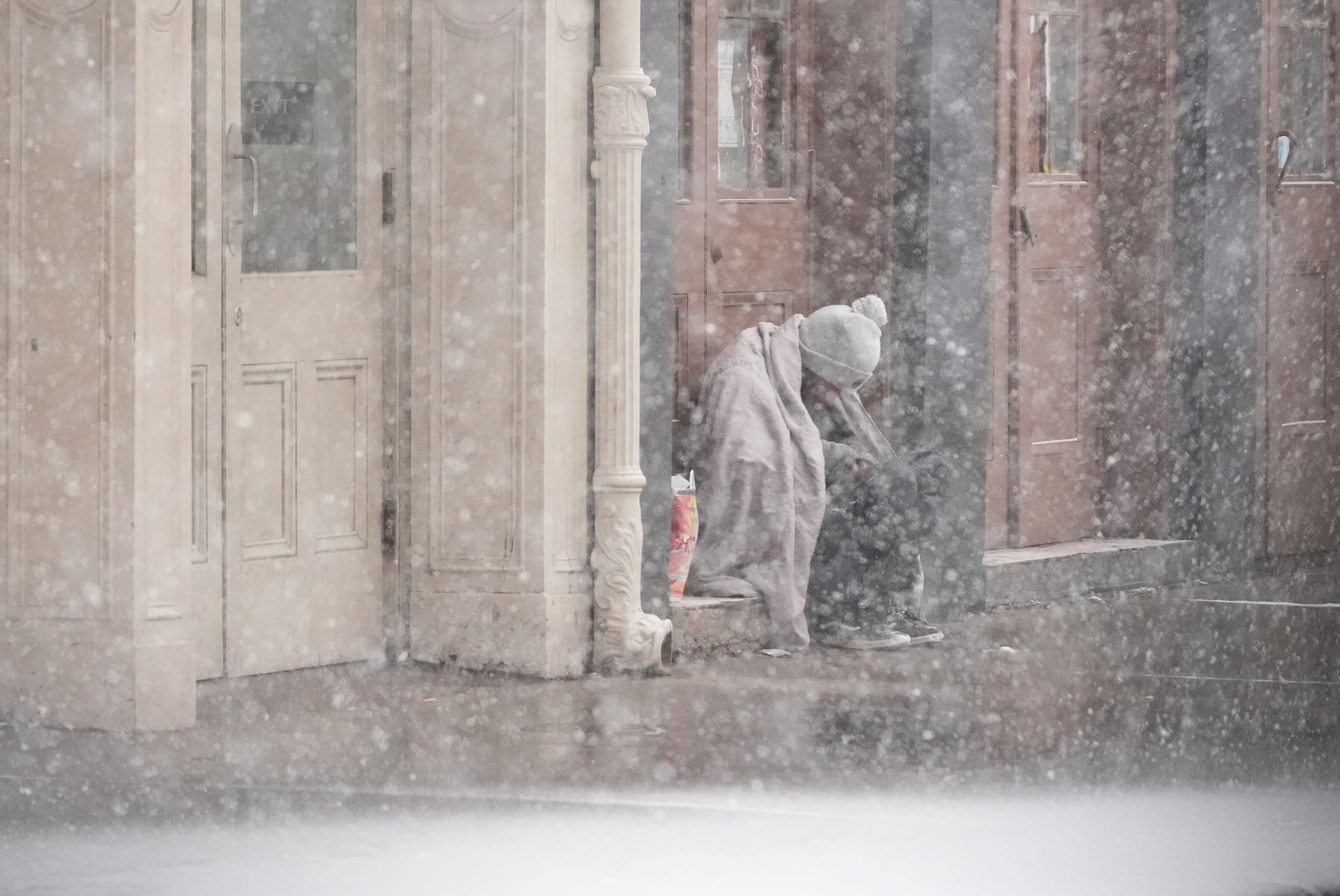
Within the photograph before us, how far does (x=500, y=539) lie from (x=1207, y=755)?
2.55 m

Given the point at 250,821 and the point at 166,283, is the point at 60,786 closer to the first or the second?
the point at 250,821

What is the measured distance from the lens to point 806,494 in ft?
28.2

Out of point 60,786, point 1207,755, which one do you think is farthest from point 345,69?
point 1207,755

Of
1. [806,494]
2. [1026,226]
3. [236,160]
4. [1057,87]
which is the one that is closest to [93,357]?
[236,160]

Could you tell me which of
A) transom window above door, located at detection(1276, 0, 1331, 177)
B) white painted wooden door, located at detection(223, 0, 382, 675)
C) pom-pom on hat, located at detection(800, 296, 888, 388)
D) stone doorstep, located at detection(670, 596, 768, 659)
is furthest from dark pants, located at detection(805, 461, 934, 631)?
transom window above door, located at detection(1276, 0, 1331, 177)

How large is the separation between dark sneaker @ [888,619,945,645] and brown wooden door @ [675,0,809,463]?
1.12 meters

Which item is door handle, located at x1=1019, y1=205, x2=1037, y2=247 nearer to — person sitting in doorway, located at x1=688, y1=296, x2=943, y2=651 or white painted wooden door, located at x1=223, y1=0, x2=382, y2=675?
person sitting in doorway, located at x1=688, y1=296, x2=943, y2=651

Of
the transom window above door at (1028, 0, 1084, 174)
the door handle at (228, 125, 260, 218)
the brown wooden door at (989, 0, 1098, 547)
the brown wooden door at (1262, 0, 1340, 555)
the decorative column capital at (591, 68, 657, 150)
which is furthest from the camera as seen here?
the brown wooden door at (1262, 0, 1340, 555)

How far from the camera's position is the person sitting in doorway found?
8.53 m

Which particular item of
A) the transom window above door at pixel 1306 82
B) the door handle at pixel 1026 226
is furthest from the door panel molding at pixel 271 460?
the transom window above door at pixel 1306 82

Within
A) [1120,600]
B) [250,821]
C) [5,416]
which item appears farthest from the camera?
[1120,600]

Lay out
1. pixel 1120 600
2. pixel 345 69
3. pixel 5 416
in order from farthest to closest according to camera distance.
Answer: pixel 1120 600
pixel 345 69
pixel 5 416

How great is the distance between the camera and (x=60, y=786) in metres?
6.22

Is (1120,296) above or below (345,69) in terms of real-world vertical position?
below
